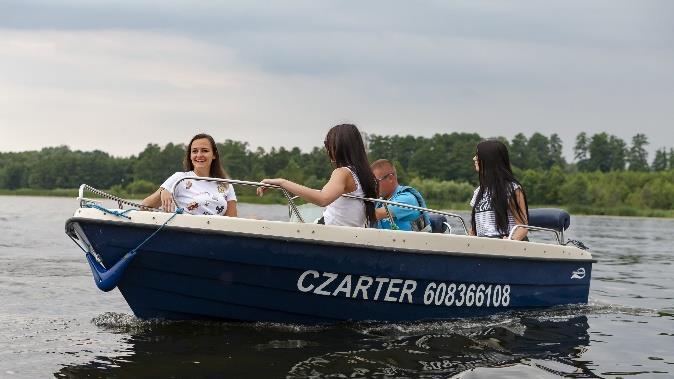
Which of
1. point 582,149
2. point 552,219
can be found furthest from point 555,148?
point 552,219

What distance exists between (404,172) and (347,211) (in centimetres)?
12074

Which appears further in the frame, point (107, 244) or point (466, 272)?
point (466, 272)

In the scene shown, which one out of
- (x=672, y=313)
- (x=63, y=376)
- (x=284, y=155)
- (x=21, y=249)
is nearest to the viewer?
(x=63, y=376)

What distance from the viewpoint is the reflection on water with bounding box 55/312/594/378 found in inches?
248

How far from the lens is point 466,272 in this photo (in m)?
7.90

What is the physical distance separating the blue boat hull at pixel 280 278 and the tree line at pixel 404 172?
74.4m

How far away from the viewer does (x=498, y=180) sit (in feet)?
28.5

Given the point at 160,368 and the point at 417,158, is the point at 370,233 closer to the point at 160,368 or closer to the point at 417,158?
the point at 160,368

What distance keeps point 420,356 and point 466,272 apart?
4.16 feet

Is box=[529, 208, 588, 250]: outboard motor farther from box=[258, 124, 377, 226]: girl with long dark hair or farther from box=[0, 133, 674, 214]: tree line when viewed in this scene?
box=[0, 133, 674, 214]: tree line

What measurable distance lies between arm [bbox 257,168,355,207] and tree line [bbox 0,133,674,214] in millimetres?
74907

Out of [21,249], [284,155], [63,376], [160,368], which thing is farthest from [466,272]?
[284,155]

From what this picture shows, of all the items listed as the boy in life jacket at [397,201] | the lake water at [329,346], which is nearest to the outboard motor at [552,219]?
the lake water at [329,346]

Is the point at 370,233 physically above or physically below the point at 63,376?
above
